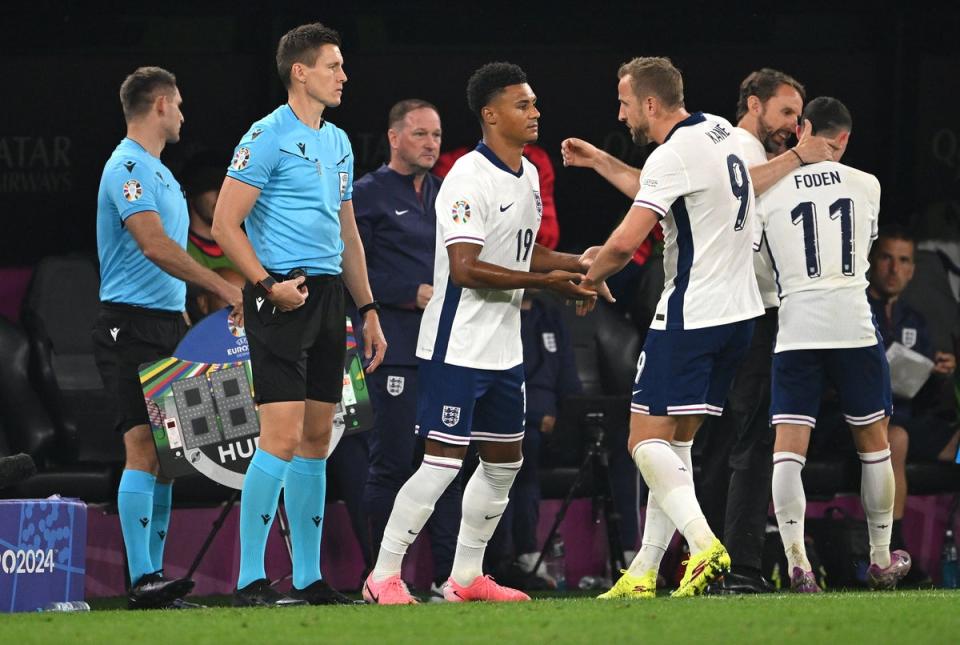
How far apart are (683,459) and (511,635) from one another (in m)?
1.88

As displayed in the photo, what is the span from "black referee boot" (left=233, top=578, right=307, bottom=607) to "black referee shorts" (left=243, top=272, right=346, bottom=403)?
2.24ft

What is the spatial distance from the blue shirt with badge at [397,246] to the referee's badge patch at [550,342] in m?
1.13

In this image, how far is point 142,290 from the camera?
24.8 ft

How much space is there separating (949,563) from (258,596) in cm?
460

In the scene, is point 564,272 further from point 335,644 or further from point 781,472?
point 335,644

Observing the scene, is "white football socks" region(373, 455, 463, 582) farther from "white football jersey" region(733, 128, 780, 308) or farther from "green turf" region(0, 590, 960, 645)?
"white football jersey" region(733, 128, 780, 308)

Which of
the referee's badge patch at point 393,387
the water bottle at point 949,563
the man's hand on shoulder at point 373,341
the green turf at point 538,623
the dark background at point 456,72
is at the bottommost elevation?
the water bottle at point 949,563

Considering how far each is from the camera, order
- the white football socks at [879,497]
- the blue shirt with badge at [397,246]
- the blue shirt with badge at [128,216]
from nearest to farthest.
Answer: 1. the blue shirt with badge at [128,216]
2. the white football socks at [879,497]
3. the blue shirt with badge at [397,246]

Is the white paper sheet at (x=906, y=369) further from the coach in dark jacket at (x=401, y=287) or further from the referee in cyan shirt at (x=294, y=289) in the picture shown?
the referee in cyan shirt at (x=294, y=289)

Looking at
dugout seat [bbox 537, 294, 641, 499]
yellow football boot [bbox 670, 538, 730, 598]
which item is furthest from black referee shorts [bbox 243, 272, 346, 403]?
dugout seat [bbox 537, 294, 641, 499]

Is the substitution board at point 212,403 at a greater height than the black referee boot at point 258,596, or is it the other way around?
the substitution board at point 212,403

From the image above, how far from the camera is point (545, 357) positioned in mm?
9766

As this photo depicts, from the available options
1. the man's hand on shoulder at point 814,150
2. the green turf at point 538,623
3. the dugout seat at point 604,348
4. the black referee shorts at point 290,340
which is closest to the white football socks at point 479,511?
the green turf at point 538,623

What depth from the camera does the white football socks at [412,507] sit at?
712 centimetres
